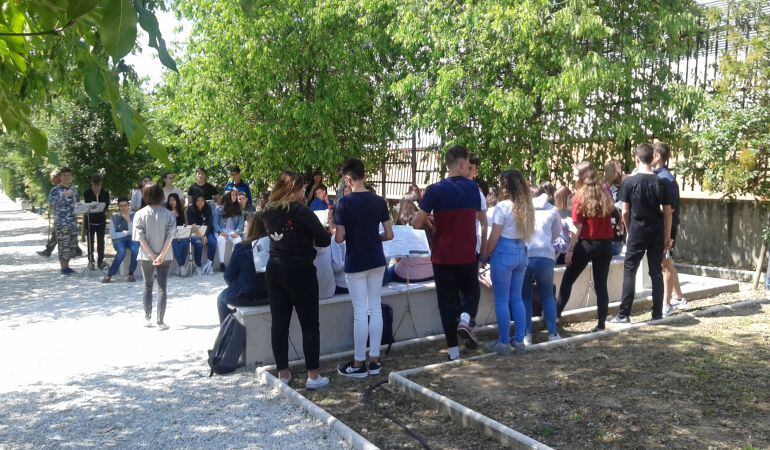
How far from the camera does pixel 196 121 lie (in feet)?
50.1

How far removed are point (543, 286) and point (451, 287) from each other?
1.15 meters

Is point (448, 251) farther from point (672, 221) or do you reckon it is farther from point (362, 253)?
point (672, 221)

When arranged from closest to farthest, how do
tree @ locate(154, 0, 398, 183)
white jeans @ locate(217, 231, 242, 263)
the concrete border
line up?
1. the concrete border
2. white jeans @ locate(217, 231, 242, 263)
3. tree @ locate(154, 0, 398, 183)

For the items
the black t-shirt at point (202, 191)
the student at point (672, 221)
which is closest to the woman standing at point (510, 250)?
the student at point (672, 221)

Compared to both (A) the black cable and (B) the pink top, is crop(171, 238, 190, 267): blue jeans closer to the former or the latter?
(B) the pink top

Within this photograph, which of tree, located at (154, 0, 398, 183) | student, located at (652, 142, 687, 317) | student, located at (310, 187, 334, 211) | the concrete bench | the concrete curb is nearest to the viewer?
the concrete curb

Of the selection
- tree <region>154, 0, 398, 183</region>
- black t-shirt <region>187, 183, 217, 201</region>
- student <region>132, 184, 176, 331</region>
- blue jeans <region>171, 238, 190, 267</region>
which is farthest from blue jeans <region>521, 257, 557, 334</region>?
tree <region>154, 0, 398, 183</region>

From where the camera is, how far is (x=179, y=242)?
1180 centimetres

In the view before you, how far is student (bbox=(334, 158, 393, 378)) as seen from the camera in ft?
18.9

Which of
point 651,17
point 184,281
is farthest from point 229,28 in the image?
point 651,17

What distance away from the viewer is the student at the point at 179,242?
11820mm

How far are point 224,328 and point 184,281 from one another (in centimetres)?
557

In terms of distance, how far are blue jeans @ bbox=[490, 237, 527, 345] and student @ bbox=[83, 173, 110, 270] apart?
8648 mm

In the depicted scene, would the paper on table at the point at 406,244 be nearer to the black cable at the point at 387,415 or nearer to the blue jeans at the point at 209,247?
the black cable at the point at 387,415
